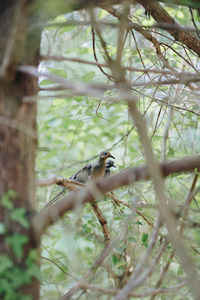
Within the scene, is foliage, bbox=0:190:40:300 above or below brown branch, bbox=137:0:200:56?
below

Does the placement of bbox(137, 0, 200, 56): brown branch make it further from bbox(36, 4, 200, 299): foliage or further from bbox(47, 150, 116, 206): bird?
bbox(47, 150, 116, 206): bird

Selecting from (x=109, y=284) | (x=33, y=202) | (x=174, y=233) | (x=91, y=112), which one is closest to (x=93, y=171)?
(x=91, y=112)

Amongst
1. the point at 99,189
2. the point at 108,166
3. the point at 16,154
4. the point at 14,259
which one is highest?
the point at 108,166

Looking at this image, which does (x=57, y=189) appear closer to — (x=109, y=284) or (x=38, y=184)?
(x=109, y=284)

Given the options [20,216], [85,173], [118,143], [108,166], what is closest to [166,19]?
[118,143]

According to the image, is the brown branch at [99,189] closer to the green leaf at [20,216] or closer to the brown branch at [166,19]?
the green leaf at [20,216]

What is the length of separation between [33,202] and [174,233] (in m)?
0.71

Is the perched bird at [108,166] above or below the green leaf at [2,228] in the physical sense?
above

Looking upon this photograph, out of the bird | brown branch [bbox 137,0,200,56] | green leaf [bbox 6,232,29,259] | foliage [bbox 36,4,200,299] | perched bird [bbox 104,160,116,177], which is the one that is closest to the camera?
green leaf [bbox 6,232,29,259]

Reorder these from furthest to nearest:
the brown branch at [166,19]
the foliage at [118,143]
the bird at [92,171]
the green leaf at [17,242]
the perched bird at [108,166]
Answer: the perched bird at [108,166], the bird at [92,171], the brown branch at [166,19], the foliage at [118,143], the green leaf at [17,242]

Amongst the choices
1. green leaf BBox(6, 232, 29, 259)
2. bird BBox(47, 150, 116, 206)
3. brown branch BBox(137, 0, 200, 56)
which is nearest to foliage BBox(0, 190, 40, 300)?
green leaf BBox(6, 232, 29, 259)

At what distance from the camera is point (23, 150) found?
1.82 meters

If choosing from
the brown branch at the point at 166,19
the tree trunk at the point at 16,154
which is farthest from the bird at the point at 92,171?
the tree trunk at the point at 16,154

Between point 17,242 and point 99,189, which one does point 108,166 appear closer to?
point 99,189
